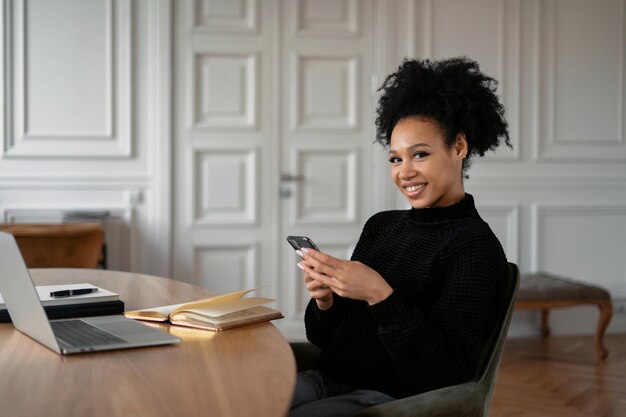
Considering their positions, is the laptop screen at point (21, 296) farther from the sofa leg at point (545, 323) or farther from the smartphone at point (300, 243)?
the sofa leg at point (545, 323)

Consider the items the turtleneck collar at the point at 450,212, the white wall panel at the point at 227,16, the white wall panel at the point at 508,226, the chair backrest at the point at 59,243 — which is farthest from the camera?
the white wall panel at the point at 508,226

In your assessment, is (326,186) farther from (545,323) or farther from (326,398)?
(326,398)

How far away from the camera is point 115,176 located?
4430 millimetres

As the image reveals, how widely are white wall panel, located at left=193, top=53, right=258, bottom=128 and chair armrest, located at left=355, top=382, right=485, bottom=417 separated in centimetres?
335

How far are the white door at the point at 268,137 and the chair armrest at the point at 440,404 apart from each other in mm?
3280

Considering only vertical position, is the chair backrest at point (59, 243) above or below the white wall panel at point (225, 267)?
above

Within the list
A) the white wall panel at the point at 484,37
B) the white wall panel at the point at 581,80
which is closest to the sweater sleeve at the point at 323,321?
the white wall panel at the point at 484,37

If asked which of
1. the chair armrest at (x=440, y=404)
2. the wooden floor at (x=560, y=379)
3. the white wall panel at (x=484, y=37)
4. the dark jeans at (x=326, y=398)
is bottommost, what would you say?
the wooden floor at (x=560, y=379)

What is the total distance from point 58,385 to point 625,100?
472cm

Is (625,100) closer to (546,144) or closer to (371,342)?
(546,144)

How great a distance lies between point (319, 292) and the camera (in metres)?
1.62

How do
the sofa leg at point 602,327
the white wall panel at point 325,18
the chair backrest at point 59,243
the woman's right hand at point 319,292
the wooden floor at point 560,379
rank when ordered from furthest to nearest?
1. the white wall panel at point 325,18
2. the sofa leg at point 602,327
3. the chair backrest at point 59,243
4. the wooden floor at point 560,379
5. the woman's right hand at point 319,292

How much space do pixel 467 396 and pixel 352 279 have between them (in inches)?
11.3

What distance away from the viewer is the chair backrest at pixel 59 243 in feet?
12.1
